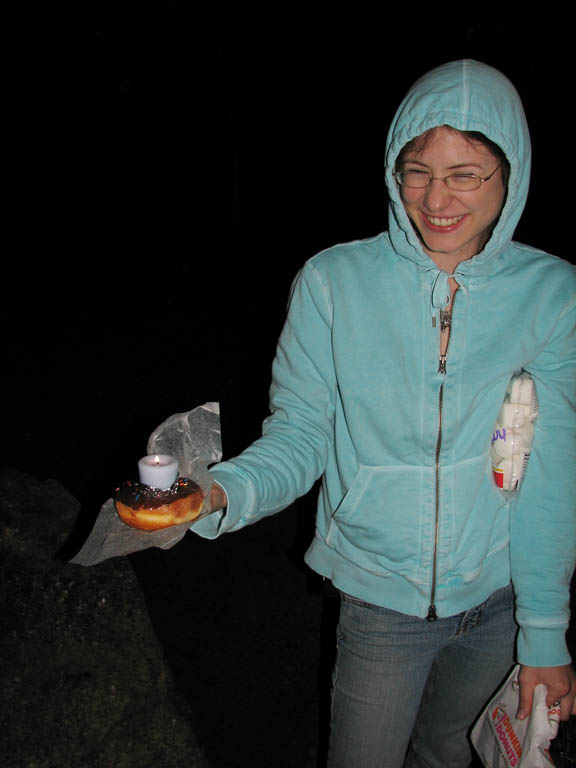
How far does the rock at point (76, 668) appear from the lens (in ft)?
8.21

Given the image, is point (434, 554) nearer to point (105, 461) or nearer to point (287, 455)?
point (287, 455)

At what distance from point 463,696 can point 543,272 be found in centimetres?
117

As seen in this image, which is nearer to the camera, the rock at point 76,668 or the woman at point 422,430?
the woman at point 422,430

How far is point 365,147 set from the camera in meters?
14.3

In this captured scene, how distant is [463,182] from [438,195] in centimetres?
6

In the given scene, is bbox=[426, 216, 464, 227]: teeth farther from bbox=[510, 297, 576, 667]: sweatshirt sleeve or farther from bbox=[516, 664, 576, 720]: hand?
bbox=[516, 664, 576, 720]: hand

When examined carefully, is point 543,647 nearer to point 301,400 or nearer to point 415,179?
point 301,400

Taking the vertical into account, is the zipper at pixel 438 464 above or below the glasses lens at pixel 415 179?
below

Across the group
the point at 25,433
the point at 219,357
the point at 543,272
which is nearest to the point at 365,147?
the point at 219,357

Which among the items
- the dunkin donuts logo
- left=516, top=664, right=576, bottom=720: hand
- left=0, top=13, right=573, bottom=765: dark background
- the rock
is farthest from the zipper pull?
left=0, top=13, right=573, bottom=765: dark background

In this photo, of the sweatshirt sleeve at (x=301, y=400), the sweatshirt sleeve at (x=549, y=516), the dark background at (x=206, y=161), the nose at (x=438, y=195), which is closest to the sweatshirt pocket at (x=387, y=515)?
the sweatshirt sleeve at (x=301, y=400)

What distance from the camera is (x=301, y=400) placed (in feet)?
5.37

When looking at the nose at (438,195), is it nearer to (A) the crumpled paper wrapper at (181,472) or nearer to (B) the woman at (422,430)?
(B) the woman at (422,430)

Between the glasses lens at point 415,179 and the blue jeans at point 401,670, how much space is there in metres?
1.06
